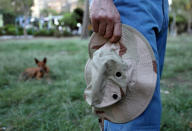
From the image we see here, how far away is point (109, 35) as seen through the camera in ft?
2.98

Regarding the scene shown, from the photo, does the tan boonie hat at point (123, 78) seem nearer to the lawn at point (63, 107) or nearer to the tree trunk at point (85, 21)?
the lawn at point (63, 107)

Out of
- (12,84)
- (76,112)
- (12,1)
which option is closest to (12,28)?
(12,1)

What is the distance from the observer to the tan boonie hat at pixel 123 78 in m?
0.82

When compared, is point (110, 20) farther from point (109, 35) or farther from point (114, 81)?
point (114, 81)

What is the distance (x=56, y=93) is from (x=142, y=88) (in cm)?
177

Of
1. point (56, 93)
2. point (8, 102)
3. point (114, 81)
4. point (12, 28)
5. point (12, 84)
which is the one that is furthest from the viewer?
point (12, 28)

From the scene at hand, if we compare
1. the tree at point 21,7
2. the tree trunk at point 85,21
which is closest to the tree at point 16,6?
the tree at point 21,7

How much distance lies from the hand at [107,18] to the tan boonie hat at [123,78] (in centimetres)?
4

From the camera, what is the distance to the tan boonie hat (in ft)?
2.68

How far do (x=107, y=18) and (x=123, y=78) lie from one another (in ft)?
0.90

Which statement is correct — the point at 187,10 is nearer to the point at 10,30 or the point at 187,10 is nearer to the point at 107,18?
the point at 10,30

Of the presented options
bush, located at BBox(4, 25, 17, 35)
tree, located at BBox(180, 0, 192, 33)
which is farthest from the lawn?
tree, located at BBox(180, 0, 192, 33)

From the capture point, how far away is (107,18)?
0.88 meters

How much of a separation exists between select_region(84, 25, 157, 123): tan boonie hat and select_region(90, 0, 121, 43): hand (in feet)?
0.12
